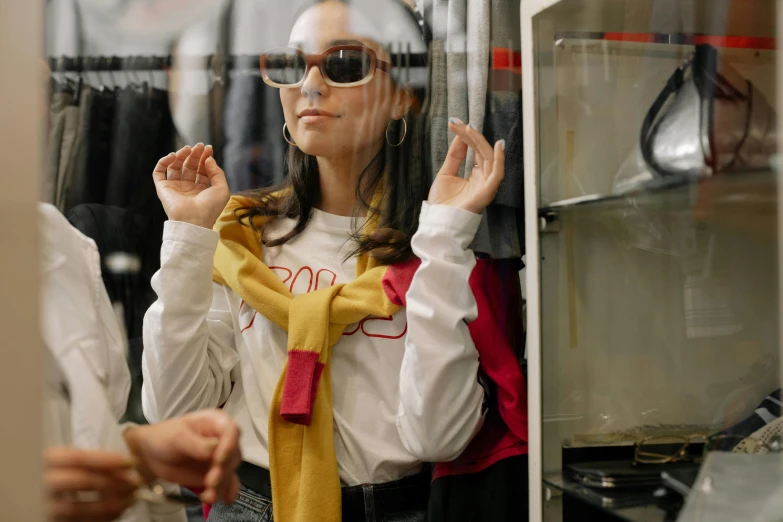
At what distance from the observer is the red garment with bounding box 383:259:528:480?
1.22 metres

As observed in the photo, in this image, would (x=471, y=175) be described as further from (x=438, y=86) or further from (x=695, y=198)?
(x=695, y=198)

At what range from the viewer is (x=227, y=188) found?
3.77 feet

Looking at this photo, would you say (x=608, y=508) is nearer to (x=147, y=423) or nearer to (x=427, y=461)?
(x=427, y=461)

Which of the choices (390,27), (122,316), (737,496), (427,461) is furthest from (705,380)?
(122,316)

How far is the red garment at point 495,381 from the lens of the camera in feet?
4.02

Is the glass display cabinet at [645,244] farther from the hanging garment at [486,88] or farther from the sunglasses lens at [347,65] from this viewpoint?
the sunglasses lens at [347,65]

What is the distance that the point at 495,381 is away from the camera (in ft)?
4.08

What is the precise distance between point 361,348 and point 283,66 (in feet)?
1.52

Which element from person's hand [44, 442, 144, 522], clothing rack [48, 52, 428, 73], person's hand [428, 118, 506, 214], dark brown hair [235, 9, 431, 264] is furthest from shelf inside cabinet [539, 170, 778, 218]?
person's hand [44, 442, 144, 522]

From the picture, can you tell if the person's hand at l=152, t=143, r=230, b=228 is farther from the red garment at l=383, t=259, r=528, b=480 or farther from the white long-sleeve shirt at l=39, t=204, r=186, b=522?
the red garment at l=383, t=259, r=528, b=480

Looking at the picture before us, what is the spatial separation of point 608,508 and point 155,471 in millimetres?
688

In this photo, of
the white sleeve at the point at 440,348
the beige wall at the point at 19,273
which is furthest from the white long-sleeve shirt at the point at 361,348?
the beige wall at the point at 19,273

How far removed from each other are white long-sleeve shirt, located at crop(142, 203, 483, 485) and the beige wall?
48 centimetres

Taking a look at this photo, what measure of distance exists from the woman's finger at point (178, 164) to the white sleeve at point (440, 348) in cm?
38
